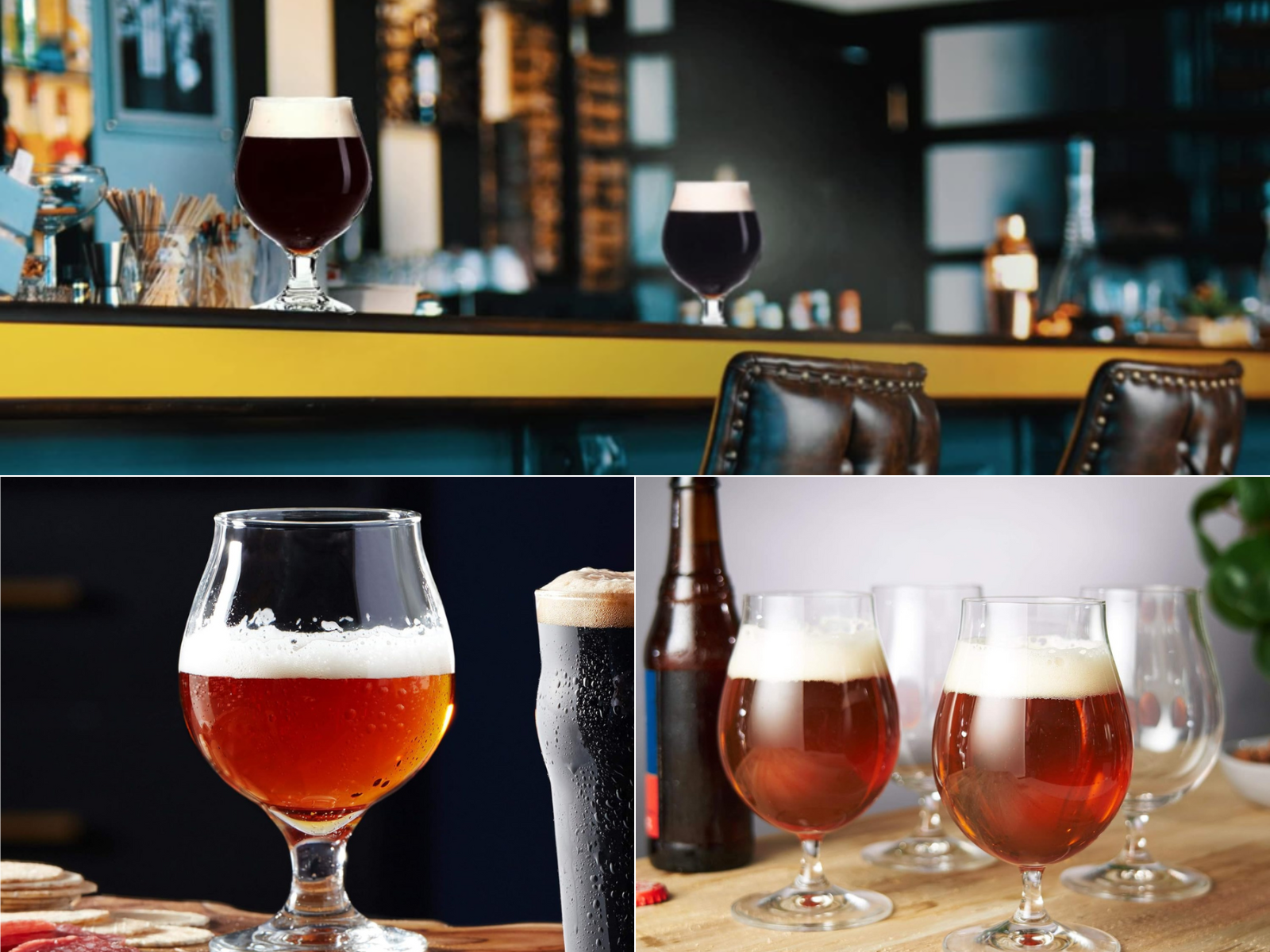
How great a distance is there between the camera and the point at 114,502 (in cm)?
68

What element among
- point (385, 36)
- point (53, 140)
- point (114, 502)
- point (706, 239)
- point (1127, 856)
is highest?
point (385, 36)

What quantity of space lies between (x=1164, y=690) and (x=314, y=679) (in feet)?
1.78

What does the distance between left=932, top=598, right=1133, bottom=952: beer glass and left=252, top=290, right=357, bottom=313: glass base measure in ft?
2.37

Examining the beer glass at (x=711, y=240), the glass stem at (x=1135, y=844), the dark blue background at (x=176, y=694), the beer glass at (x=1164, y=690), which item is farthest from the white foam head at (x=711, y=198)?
the dark blue background at (x=176, y=694)

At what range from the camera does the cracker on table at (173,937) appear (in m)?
0.68

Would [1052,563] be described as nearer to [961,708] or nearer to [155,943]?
[961,708]

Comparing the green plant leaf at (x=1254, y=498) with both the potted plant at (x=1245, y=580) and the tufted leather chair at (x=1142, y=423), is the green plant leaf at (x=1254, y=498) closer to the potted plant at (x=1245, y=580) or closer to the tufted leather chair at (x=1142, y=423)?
the potted plant at (x=1245, y=580)

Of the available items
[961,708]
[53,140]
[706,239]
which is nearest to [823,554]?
[961,708]

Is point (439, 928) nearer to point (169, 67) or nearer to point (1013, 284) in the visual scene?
point (1013, 284)

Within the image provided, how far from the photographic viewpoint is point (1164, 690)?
3.09 ft

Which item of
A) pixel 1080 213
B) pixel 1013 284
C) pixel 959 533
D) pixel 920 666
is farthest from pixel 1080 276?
pixel 920 666

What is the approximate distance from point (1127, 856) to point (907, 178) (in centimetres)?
502

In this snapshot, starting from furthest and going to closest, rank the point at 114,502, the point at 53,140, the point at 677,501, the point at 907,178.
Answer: the point at 907,178
the point at 53,140
the point at 677,501
the point at 114,502

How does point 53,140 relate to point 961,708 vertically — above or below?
above
